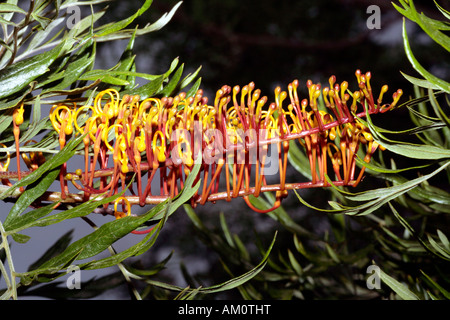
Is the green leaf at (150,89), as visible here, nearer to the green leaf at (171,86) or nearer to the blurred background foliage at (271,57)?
the green leaf at (171,86)

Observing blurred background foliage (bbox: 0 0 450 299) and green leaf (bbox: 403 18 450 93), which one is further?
blurred background foliage (bbox: 0 0 450 299)

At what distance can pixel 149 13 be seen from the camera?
614 mm

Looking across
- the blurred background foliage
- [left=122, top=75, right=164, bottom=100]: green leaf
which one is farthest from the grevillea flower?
the blurred background foliage

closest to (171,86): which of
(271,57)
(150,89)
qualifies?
(150,89)

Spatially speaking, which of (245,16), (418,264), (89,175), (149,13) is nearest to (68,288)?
(89,175)

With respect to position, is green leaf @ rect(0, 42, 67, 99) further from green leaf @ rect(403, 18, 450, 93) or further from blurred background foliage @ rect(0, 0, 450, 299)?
blurred background foliage @ rect(0, 0, 450, 299)

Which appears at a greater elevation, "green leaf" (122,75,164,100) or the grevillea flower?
"green leaf" (122,75,164,100)

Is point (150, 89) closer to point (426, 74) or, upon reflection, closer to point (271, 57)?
point (426, 74)

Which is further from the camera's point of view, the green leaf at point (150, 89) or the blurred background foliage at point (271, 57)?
the blurred background foliage at point (271, 57)

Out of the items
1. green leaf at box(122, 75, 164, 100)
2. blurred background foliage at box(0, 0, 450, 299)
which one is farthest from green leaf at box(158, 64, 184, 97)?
blurred background foliage at box(0, 0, 450, 299)

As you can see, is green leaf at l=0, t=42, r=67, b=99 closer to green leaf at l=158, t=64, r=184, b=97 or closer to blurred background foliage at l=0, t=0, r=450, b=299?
green leaf at l=158, t=64, r=184, b=97

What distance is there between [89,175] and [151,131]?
1.1 inches

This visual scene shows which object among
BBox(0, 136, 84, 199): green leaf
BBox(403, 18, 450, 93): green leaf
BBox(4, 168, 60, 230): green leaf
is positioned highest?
BBox(403, 18, 450, 93): green leaf

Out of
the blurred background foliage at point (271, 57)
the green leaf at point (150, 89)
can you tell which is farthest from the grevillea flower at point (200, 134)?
the blurred background foliage at point (271, 57)
